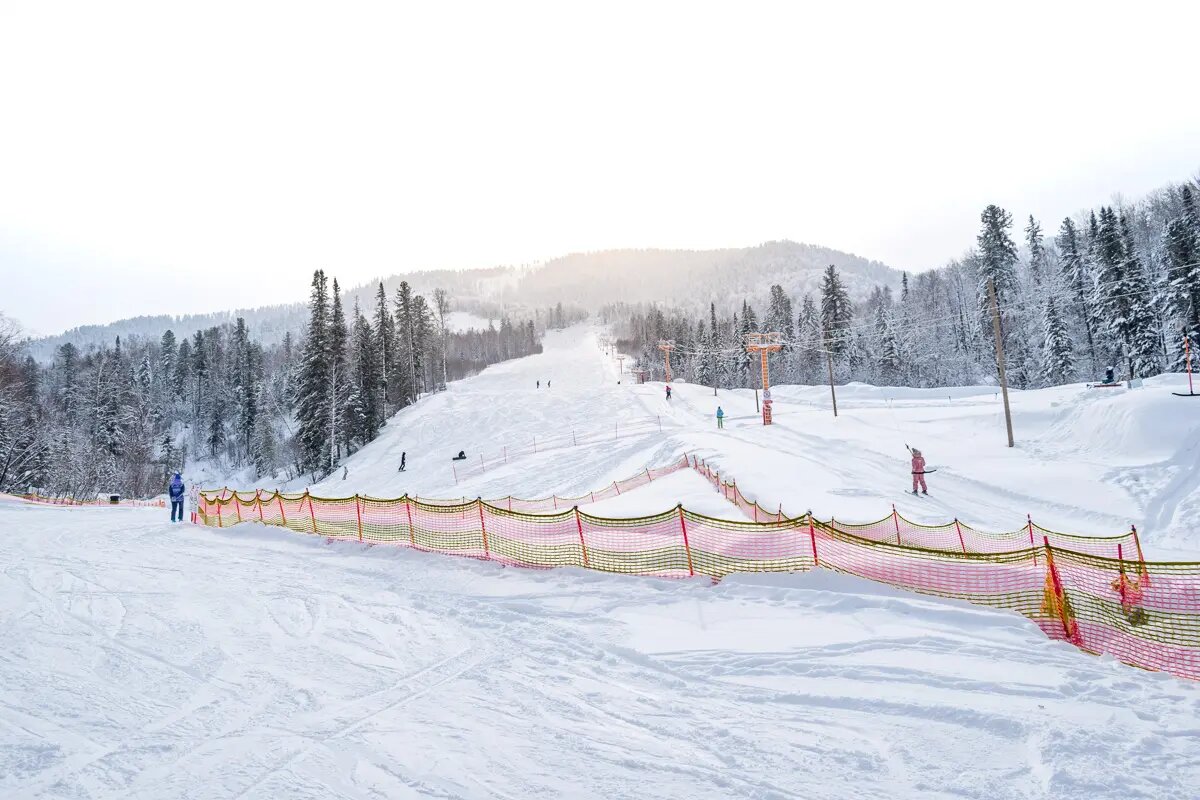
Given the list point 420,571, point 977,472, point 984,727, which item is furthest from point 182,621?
point 977,472

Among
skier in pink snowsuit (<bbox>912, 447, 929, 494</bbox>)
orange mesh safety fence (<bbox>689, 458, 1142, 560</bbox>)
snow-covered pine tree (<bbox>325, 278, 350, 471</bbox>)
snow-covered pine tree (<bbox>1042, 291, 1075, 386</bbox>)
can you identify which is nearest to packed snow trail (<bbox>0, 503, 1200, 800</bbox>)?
orange mesh safety fence (<bbox>689, 458, 1142, 560</bbox>)

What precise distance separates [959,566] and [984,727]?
4652mm

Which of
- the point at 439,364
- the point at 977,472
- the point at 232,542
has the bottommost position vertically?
the point at 977,472

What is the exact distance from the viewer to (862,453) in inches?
1136

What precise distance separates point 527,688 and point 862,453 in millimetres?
26220

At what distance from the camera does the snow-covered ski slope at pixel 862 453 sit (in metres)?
17.7

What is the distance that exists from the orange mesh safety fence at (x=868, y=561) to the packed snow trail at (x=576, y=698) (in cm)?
59

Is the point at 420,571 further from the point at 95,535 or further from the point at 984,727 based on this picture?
the point at 95,535

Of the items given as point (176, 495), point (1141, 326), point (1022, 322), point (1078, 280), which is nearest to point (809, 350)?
point (1022, 322)

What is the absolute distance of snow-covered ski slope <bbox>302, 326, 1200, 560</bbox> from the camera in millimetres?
17703

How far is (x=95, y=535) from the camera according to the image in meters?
16.6

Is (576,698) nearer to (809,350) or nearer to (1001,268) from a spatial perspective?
(1001,268)

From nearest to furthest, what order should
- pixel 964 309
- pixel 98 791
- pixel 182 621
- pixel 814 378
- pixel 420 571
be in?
pixel 98 791 < pixel 182 621 < pixel 420 571 < pixel 814 378 < pixel 964 309

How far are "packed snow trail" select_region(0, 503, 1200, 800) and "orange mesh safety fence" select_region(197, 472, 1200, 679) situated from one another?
1.94ft
